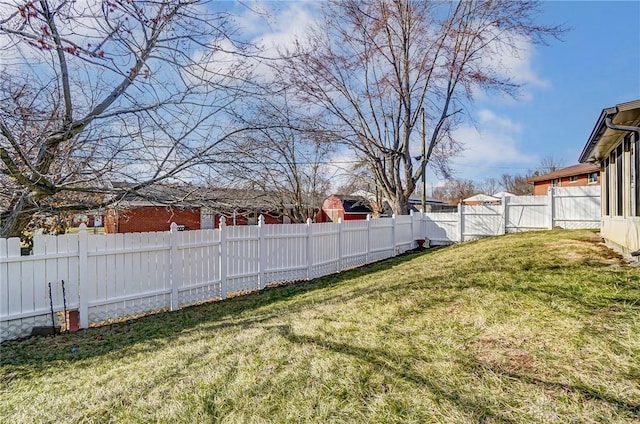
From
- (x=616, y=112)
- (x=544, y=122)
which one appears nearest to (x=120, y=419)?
(x=616, y=112)

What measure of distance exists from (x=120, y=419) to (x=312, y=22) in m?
13.7

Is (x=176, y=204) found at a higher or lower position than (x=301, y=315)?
higher

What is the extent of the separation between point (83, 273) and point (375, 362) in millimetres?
4031

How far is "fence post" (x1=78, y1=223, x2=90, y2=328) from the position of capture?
15.4ft

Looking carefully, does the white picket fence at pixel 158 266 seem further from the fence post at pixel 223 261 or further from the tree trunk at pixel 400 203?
the tree trunk at pixel 400 203

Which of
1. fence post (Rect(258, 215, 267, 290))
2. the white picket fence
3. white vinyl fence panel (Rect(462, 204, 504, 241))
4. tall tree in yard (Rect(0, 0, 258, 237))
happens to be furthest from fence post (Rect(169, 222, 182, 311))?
white vinyl fence panel (Rect(462, 204, 504, 241))

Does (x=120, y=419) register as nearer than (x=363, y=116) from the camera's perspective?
Yes

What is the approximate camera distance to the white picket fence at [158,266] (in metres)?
4.33

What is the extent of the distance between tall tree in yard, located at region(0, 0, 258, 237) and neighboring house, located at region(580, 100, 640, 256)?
4.93m

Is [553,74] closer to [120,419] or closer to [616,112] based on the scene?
[616,112]

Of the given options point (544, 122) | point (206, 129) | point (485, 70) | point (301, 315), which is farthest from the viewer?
point (544, 122)

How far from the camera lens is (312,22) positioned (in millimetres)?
13156

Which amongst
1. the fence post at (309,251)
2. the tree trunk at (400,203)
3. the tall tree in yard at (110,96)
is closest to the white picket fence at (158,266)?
the fence post at (309,251)

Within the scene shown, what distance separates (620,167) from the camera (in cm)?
620
